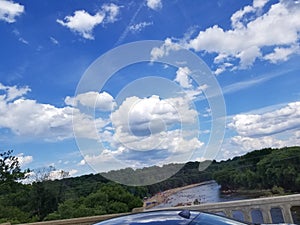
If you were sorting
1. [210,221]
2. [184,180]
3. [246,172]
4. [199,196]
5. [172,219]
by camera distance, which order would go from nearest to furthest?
[172,219] < [210,221] < [199,196] < [184,180] < [246,172]

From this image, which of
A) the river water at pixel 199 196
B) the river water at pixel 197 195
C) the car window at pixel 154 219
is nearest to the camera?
the car window at pixel 154 219

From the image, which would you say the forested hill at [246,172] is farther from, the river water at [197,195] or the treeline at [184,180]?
the river water at [197,195]

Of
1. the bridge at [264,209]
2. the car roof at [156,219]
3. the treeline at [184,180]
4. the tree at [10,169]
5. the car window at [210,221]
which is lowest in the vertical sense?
the bridge at [264,209]

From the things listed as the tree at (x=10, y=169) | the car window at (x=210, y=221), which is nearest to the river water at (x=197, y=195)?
A: the car window at (x=210, y=221)

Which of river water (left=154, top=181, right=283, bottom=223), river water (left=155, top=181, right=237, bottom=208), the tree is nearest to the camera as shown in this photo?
river water (left=154, top=181, right=283, bottom=223)

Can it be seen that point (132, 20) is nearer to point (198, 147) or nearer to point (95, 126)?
point (95, 126)

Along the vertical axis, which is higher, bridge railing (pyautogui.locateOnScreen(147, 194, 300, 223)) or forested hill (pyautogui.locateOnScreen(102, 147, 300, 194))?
forested hill (pyautogui.locateOnScreen(102, 147, 300, 194))

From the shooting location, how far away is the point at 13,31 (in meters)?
8.56

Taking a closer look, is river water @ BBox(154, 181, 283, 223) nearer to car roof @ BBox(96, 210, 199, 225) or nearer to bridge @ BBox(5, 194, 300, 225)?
bridge @ BBox(5, 194, 300, 225)

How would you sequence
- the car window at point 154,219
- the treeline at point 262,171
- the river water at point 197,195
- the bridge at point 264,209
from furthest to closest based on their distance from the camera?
the treeline at point 262,171 → the river water at point 197,195 → the bridge at point 264,209 → the car window at point 154,219

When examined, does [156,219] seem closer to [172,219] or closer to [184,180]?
[172,219]

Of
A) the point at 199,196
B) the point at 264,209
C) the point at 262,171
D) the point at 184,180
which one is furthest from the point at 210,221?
the point at 262,171

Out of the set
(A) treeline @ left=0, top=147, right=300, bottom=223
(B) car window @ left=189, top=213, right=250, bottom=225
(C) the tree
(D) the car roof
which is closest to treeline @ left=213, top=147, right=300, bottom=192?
(A) treeline @ left=0, top=147, right=300, bottom=223

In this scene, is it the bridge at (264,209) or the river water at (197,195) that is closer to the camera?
the bridge at (264,209)
